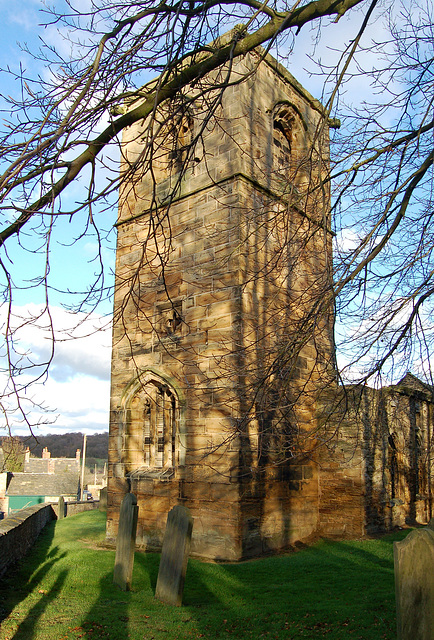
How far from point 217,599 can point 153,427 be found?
4388 mm

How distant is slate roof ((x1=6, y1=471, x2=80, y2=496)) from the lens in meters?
42.4

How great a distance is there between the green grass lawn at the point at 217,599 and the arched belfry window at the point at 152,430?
5.67ft

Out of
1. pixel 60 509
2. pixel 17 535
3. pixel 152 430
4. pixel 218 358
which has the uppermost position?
pixel 218 358

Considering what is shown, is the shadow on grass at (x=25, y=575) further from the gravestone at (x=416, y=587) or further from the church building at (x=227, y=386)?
the gravestone at (x=416, y=587)

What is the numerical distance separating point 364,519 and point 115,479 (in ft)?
16.1

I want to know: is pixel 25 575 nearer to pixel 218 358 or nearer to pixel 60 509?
pixel 218 358

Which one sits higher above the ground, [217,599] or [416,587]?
[416,587]

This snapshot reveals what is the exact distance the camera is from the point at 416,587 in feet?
9.80

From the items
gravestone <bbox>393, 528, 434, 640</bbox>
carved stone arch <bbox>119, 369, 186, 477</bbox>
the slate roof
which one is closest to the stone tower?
carved stone arch <bbox>119, 369, 186, 477</bbox>

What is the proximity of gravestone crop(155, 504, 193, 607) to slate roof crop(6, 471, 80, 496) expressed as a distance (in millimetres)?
39133

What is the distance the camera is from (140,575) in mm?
7664

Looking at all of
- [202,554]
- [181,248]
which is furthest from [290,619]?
[181,248]

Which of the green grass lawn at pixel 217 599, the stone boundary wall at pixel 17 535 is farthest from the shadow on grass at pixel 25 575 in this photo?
the stone boundary wall at pixel 17 535

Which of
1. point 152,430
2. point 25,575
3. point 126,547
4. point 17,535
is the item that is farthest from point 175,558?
point 152,430
